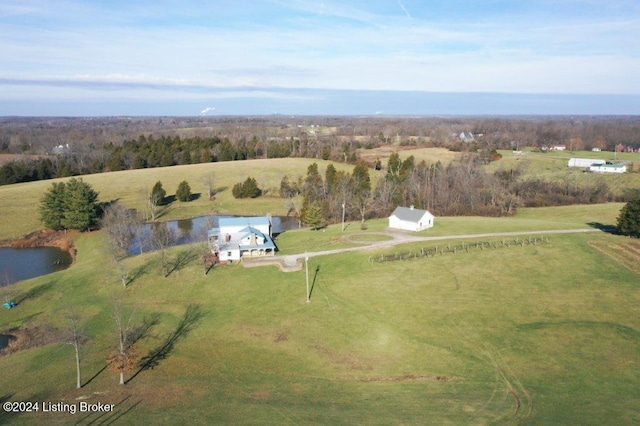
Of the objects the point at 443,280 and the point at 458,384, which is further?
the point at 443,280

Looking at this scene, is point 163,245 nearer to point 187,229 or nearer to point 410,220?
point 187,229

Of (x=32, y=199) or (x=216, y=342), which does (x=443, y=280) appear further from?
(x=32, y=199)

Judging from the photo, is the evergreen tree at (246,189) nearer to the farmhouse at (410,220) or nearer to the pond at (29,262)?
the pond at (29,262)

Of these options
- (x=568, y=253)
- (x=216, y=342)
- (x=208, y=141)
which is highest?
(x=208, y=141)

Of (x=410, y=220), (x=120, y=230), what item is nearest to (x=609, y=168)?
(x=410, y=220)

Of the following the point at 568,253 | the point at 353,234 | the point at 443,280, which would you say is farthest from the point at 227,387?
the point at 568,253

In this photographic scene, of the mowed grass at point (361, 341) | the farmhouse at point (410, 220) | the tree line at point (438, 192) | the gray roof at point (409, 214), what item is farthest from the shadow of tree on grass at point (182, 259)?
the gray roof at point (409, 214)

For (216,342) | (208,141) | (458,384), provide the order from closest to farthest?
1. (458,384)
2. (216,342)
3. (208,141)
